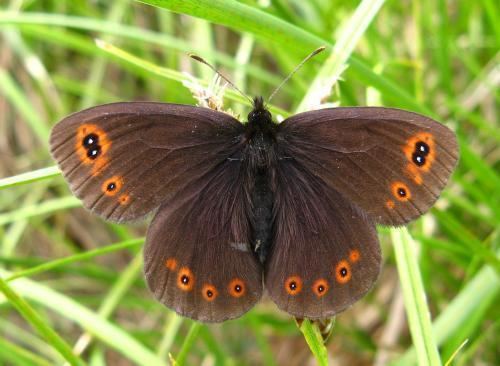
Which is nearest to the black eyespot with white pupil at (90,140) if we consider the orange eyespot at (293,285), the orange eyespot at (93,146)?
the orange eyespot at (93,146)

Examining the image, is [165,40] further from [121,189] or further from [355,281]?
[355,281]

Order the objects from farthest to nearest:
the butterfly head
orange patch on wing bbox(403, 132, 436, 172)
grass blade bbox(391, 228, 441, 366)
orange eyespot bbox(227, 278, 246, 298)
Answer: the butterfly head → orange eyespot bbox(227, 278, 246, 298) → orange patch on wing bbox(403, 132, 436, 172) → grass blade bbox(391, 228, 441, 366)

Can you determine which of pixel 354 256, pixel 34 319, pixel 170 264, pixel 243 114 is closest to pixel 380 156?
pixel 354 256

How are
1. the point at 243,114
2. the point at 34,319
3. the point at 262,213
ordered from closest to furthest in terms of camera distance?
the point at 34,319, the point at 262,213, the point at 243,114

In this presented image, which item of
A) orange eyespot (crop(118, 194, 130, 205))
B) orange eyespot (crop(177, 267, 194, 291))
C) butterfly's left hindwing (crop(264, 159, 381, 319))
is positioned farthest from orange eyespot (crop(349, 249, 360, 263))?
orange eyespot (crop(118, 194, 130, 205))

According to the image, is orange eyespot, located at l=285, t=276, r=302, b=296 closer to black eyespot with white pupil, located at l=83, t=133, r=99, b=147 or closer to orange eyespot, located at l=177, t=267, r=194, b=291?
orange eyespot, located at l=177, t=267, r=194, b=291

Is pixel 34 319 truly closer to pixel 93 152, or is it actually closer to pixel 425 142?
pixel 93 152
